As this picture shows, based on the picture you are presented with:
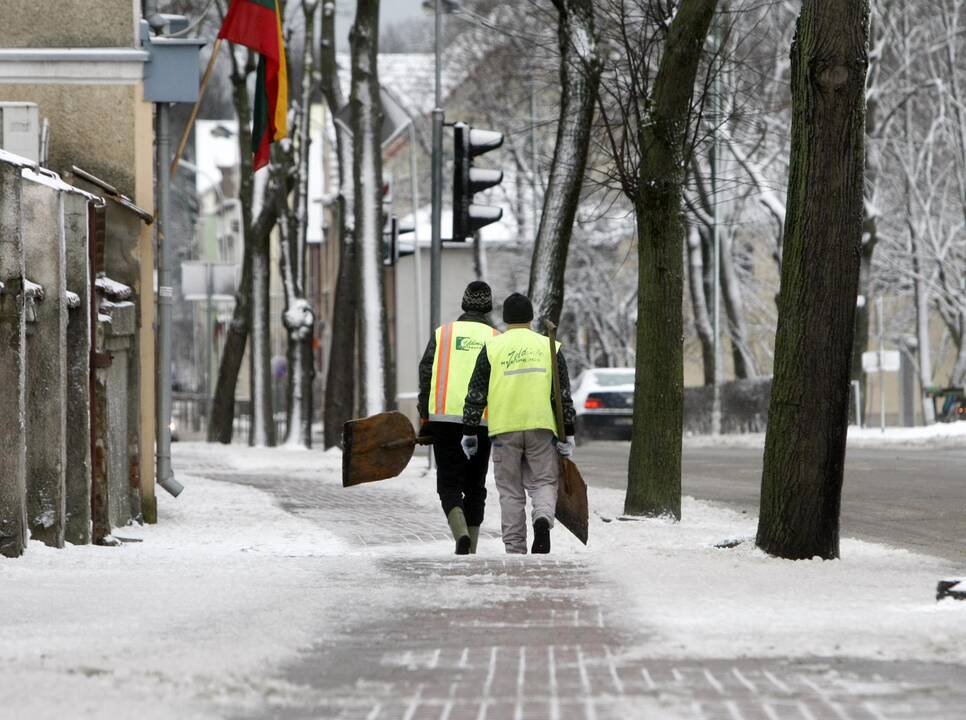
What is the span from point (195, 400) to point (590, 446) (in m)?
19.0

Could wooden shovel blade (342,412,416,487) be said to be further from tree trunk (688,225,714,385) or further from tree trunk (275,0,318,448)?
tree trunk (688,225,714,385)

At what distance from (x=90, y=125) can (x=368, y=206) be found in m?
13.4

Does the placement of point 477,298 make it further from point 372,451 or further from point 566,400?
point 372,451

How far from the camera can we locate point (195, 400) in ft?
180

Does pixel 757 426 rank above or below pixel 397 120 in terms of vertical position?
below

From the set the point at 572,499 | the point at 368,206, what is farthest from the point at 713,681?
the point at 368,206

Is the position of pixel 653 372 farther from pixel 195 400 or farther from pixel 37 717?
pixel 195 400

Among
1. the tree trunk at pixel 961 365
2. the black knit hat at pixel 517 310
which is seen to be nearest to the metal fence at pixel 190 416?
the tree trunk at pixel 961 365

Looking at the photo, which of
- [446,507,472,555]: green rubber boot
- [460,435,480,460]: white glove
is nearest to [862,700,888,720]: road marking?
[460,435,480,460]: white glove

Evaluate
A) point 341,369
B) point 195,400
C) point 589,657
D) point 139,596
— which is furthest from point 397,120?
point 195,400

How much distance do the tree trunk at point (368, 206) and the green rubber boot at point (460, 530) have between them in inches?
621

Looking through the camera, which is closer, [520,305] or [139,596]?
[139,596]

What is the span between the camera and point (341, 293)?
3453 centimetres

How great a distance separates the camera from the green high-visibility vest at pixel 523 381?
1212cm
